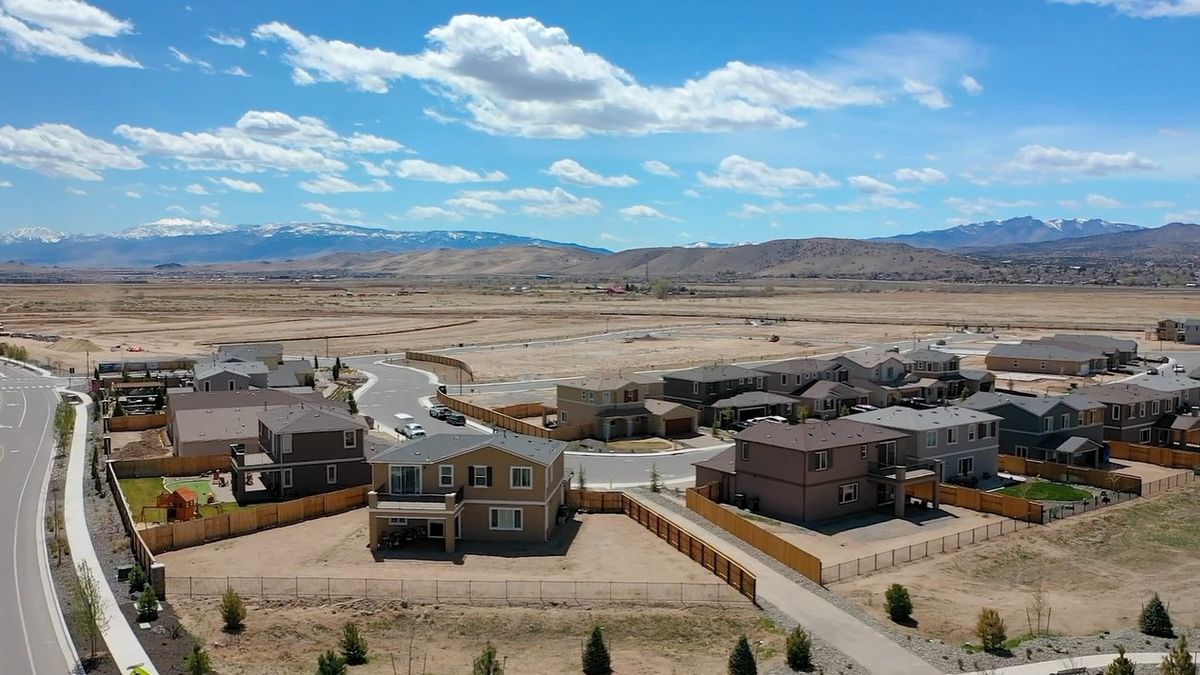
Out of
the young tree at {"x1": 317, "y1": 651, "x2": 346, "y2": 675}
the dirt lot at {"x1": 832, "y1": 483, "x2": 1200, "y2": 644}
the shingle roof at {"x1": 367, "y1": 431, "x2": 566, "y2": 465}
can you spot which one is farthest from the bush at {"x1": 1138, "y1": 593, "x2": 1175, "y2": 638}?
the young tree at {"x1": 317, "y1": 651, "x2": 346, "y2": 675}

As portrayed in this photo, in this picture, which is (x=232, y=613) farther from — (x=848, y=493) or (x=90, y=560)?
(x=848, y=493)

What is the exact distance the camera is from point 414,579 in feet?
115

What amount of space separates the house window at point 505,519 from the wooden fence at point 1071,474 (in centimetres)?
3200

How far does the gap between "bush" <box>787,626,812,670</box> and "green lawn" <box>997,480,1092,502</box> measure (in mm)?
26651

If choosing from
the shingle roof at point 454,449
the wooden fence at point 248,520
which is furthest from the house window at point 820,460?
the wooden fence at point 248,520

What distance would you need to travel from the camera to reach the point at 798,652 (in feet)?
91.2

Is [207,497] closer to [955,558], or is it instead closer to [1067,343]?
[955,558]

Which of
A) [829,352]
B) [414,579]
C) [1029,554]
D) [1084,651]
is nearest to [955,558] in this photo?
[1029,554]

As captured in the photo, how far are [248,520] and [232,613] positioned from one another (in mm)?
11972

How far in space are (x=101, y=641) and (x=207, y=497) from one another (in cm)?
1987

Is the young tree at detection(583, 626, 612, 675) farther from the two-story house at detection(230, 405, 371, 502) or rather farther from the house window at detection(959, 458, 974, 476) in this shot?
the house window at detection(959, 458, 974, 476)

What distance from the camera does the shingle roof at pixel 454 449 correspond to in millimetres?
41156

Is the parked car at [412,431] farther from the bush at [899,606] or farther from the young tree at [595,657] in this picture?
the bush at [899,606]

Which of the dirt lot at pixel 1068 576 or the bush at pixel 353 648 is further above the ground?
the bush at pixel 353 648
